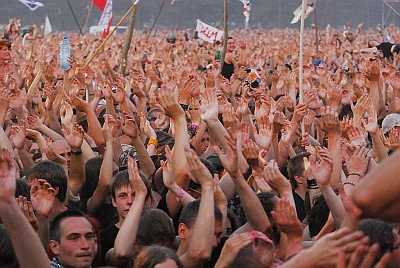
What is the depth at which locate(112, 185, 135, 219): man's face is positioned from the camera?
506cm

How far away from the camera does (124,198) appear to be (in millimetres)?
5113

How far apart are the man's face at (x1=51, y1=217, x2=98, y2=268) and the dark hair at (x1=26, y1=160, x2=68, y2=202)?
2.58ft

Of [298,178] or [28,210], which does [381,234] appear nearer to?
[28,210]

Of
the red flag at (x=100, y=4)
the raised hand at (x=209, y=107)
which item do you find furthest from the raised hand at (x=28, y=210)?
the red flag at (x=100, y=4)

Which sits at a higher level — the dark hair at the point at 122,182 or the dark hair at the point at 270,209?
the dark hair at the point at 122,182

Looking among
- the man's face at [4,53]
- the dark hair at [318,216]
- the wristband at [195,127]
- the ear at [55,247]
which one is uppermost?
the man's face at [4,53]

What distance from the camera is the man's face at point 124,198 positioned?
506 centimetres

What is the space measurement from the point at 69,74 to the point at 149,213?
612 centimetres

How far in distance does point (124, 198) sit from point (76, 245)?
0.84 meters

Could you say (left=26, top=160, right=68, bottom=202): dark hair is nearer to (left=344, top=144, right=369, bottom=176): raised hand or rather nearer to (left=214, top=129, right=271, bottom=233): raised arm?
→ (left=214, top=129, right=271, bottom=233): raised arm

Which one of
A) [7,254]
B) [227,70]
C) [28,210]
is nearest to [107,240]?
[28,210]

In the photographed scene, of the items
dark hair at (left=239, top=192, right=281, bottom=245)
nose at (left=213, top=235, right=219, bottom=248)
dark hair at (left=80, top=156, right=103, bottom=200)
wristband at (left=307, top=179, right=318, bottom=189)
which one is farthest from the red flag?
nose at (left=213, top=235, right=219, bottom=248)

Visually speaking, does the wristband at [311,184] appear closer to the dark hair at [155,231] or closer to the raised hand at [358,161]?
the raised hand at [358,161]

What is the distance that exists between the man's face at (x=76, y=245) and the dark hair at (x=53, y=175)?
786mm
